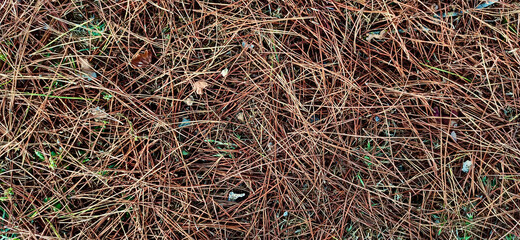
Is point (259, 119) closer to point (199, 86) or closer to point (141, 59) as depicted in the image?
point (199, 86)

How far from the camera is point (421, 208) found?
191cm

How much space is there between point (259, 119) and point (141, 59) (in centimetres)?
77

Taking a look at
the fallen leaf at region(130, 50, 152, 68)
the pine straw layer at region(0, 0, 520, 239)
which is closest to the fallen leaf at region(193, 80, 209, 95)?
the pine straw layer at region(0, 0, 520, 239)

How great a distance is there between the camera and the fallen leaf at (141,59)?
1869 mm

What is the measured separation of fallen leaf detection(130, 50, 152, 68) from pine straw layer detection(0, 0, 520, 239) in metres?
0.03

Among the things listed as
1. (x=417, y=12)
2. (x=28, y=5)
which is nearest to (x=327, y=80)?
(x=417, y=12)

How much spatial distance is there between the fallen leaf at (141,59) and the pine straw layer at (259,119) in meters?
0.03

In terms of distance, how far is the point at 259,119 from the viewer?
6.20 feet

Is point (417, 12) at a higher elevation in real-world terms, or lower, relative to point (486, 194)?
higher

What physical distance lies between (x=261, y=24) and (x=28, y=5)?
1.34 metres

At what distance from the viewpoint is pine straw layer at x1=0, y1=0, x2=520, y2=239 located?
6.09 ft

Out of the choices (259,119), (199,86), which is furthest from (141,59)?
(259,119)

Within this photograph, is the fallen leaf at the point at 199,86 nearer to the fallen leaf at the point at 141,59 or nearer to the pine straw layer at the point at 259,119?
the pine straw layer at the point at 259,119

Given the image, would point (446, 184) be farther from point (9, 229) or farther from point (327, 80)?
point (9, 229)
